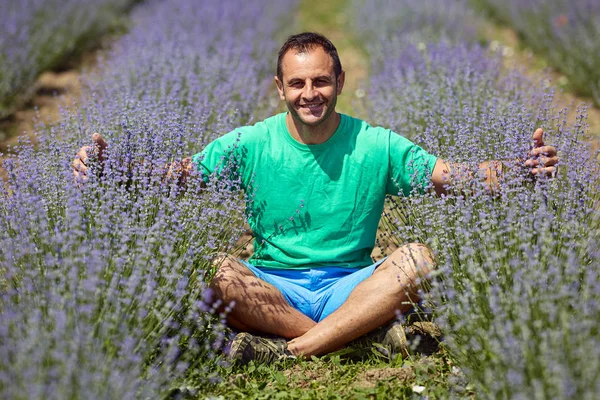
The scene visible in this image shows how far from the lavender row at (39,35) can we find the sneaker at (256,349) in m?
4.03

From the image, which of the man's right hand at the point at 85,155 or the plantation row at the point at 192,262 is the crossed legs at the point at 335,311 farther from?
the man's right hand at the point at 85,155

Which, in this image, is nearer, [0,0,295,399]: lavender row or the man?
[0,0,295,399]: lavender row

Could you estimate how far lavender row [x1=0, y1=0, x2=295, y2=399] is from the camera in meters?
1.93

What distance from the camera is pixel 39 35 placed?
6.92 meters

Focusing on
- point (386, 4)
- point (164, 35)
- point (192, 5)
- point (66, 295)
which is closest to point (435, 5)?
point (386, 4)

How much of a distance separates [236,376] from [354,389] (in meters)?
0.45

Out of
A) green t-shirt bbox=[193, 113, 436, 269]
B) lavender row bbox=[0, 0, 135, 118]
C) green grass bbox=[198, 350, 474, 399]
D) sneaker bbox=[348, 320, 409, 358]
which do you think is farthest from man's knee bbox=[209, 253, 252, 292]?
lavender row bbox=[0, 0, 135, 118]

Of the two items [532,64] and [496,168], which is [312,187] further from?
[532,64]

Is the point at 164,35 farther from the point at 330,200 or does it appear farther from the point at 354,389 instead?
the point at 354,389

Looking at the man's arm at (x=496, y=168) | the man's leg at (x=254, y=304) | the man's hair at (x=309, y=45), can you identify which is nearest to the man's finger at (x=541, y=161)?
the man's arm at (x=496, y=168)

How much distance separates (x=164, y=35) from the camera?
6.29 meters

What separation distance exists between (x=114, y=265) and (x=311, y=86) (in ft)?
3.67

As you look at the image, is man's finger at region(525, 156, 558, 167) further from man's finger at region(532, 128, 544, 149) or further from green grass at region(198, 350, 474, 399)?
green grass at region(198, 350, 474, 399)

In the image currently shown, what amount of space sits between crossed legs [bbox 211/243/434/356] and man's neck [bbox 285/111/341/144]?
611 millimetres
